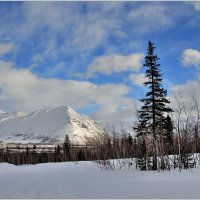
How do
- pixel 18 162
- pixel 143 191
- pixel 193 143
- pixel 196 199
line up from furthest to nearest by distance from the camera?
pixel 18 162 < pixel 193 143 < pixel 143 191 < pixel 196 199

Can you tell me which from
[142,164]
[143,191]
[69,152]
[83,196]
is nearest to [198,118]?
[142,164]

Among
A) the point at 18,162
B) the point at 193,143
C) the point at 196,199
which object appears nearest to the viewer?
the point at 196,199

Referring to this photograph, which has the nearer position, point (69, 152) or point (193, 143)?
point (193, 143)

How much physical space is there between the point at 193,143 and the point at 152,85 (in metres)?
7.12

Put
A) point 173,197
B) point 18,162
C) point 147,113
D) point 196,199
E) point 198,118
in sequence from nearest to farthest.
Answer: point 196,199 < point 173,197 < point 198,118 < point 147,113 < point 18,162

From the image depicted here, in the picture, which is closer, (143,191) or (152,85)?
(143,191)

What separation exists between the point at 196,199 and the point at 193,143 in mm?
21099

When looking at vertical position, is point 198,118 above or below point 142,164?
above

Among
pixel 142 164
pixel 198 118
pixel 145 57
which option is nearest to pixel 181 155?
pixel 198 118

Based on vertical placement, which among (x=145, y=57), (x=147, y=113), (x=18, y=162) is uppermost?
(x=145, y=57)

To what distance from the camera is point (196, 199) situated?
39.9 ft

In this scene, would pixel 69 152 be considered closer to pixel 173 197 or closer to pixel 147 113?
pixel 147 113

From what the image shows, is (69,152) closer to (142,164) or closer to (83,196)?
(142,164)

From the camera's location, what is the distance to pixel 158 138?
1328 inches
